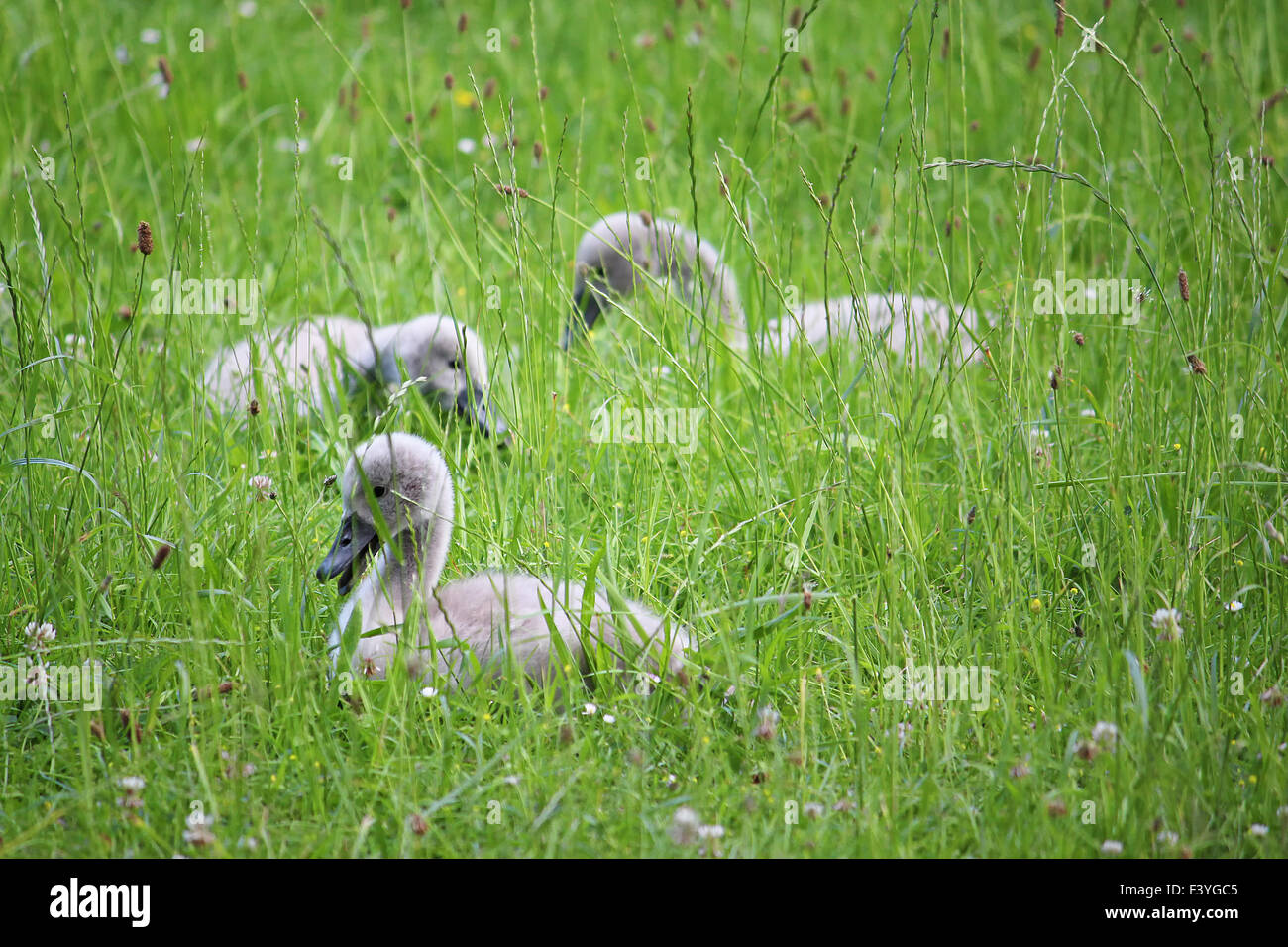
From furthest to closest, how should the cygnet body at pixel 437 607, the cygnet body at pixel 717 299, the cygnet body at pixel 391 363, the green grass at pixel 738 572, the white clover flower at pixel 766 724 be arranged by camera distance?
the cygnet body at pixel 717 299 → the cygnet body at pixel 391 363 → the cygnet body at pixel 437 607 → the white clover flower at pixel 766 724 → the green grass at pixel 738 572

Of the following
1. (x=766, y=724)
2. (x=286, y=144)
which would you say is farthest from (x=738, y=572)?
(x=286, y=144)

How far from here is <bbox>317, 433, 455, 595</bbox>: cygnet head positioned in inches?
108

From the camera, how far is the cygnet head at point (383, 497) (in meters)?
2.74

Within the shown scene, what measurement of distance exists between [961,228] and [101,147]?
390cm

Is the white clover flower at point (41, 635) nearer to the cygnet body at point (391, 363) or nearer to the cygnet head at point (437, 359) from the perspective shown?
the cygnet body at point (391, 363)

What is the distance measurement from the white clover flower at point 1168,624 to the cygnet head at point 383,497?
1.56 m

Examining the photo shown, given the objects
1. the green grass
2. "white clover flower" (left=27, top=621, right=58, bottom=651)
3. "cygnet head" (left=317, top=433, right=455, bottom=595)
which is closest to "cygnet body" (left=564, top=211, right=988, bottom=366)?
the green grass

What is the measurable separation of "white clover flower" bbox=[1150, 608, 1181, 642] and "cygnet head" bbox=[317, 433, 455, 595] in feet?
5.11

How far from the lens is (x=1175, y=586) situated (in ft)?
8.05

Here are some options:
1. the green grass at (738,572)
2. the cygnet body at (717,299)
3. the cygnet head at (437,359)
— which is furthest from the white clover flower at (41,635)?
the cygnet body at (717,299)

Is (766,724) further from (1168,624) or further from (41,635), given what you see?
(41,635)

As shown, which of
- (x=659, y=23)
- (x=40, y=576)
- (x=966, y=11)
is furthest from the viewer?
(x=659, y=23)
